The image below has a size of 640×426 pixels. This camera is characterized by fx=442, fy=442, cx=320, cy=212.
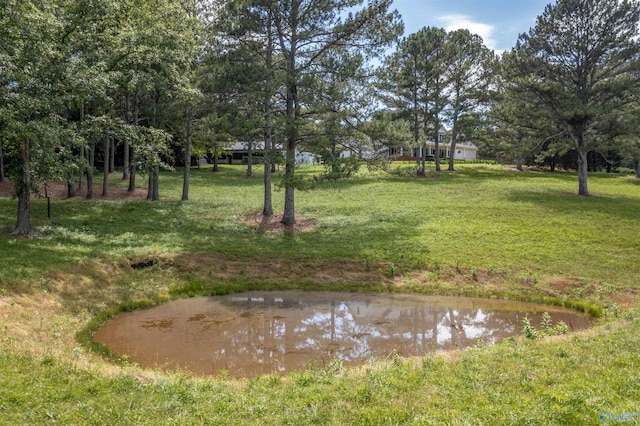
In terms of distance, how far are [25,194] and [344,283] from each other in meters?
9.89

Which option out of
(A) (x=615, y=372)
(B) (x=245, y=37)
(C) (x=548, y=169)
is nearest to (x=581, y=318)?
(A) (x=615, y=372)

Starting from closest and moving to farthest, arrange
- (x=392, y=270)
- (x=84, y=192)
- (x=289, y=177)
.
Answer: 1. (x=392, y=270)
2. (x=289, y=177)
3. (x=84, y=192)

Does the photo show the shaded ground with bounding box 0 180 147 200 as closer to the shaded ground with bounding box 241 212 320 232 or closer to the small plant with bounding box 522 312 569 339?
the shaded ground with bounding box 241 212 320 232

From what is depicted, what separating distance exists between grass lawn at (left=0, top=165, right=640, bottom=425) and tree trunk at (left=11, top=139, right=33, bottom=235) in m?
0.46

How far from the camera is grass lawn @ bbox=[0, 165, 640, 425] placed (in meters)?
4.82

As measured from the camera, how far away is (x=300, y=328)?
9.43 meters

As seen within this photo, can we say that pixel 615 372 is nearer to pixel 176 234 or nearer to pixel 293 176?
pixel 293 176

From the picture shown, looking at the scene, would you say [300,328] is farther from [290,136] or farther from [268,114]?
[268,114]

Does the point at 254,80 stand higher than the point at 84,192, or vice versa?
the point at 254,80

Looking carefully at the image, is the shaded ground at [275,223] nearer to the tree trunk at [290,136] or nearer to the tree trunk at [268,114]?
the tree trunk at [290,136]

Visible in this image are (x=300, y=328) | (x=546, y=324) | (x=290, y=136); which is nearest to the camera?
(x=546, y=324)

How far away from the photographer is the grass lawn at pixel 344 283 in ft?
15.8

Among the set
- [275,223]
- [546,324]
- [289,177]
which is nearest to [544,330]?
[546,324]

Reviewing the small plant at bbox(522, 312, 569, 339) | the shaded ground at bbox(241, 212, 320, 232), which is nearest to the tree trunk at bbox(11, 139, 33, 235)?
the shaded ground at bbox(241, 212, 320, 232)
